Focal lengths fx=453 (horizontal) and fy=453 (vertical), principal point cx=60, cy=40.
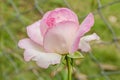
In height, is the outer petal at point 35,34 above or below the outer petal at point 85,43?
above

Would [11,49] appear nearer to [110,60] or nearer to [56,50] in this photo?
[110,60]

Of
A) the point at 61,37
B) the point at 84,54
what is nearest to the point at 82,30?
the point at 61,37

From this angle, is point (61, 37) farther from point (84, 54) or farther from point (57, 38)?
point (84, 54)

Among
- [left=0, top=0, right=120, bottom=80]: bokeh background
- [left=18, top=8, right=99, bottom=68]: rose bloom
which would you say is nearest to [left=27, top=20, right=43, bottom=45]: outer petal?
[left=18, top=8, right=99, bottom=68]: rose bloom

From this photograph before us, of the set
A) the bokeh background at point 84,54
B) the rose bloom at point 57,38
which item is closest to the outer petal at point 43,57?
the rose bloom at point 57,38

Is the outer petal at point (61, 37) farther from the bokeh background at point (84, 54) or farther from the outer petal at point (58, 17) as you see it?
the bokeh background at point (84, 54)

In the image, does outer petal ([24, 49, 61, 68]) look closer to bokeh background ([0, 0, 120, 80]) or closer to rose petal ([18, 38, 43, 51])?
rose petal ([18, 38, 43, 51])

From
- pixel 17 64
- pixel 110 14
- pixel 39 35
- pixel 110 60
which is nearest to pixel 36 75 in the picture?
pixel 17 64

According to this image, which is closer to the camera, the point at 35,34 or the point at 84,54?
the point at 35,34
